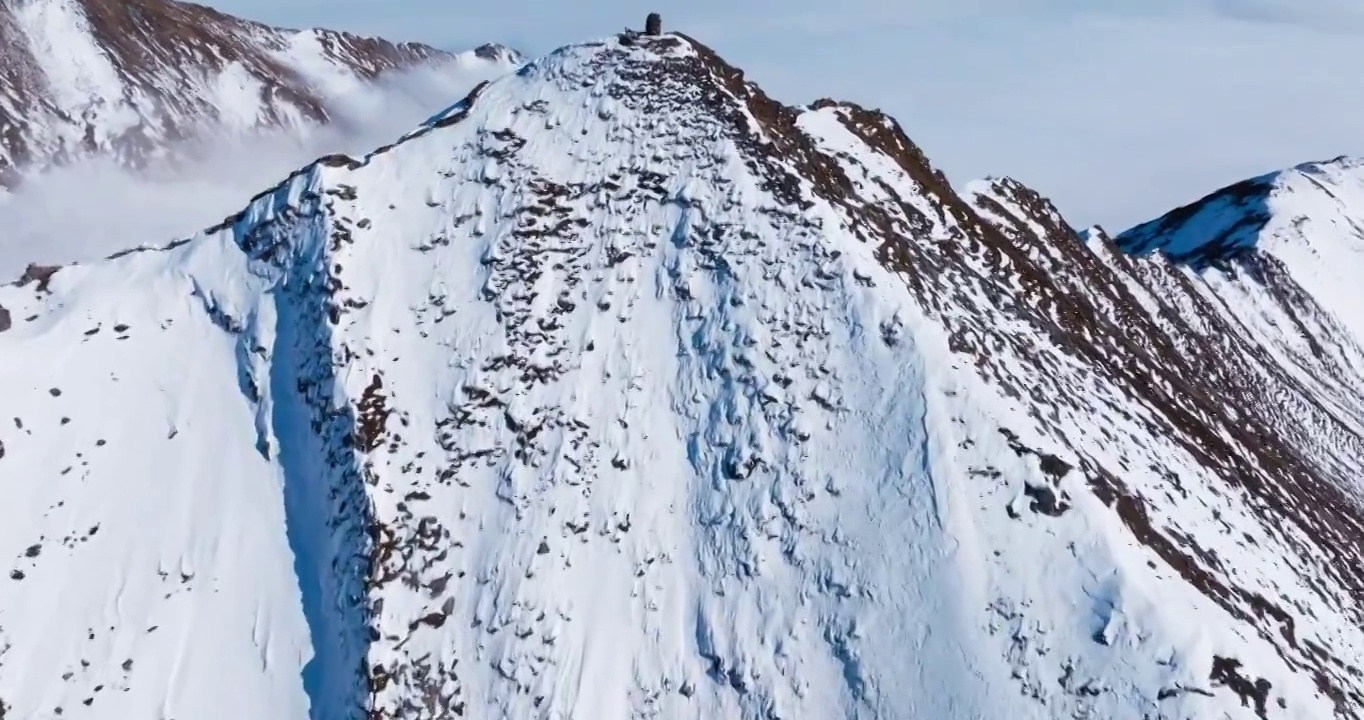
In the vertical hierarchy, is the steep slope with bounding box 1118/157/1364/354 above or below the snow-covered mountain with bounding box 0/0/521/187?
below

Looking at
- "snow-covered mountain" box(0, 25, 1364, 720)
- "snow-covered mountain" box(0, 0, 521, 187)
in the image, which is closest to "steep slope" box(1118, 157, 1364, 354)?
"snow-covered mountain" box(0, 25, 1364, 720)

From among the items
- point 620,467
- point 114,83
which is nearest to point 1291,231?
point 620,467

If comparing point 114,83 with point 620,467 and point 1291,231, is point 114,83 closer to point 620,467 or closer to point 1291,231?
point 1291,231

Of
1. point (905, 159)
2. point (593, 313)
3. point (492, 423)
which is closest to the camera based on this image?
point (492, 423)

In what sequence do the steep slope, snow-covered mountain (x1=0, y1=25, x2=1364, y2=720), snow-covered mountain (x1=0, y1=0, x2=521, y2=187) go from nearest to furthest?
1. snow-covered mountain (x1=0, y1=25, x2=1364, y2=720)
2. the steep slope
3. snow-covered mountain (x1=0, y1=0, x2=521, y2=187)

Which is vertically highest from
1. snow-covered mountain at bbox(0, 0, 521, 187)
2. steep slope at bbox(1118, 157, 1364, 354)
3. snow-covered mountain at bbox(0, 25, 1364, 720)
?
snow-covered mountain at bbox(0, 0, 521, 187)

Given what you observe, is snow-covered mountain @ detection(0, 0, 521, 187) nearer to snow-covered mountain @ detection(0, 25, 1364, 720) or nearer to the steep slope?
snow-covered mountain @ detection(0, 25, 1364, 720)

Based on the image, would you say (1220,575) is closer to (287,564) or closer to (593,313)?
(593,313)

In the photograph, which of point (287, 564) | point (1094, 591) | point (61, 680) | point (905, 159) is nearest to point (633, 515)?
point (287, 564)
